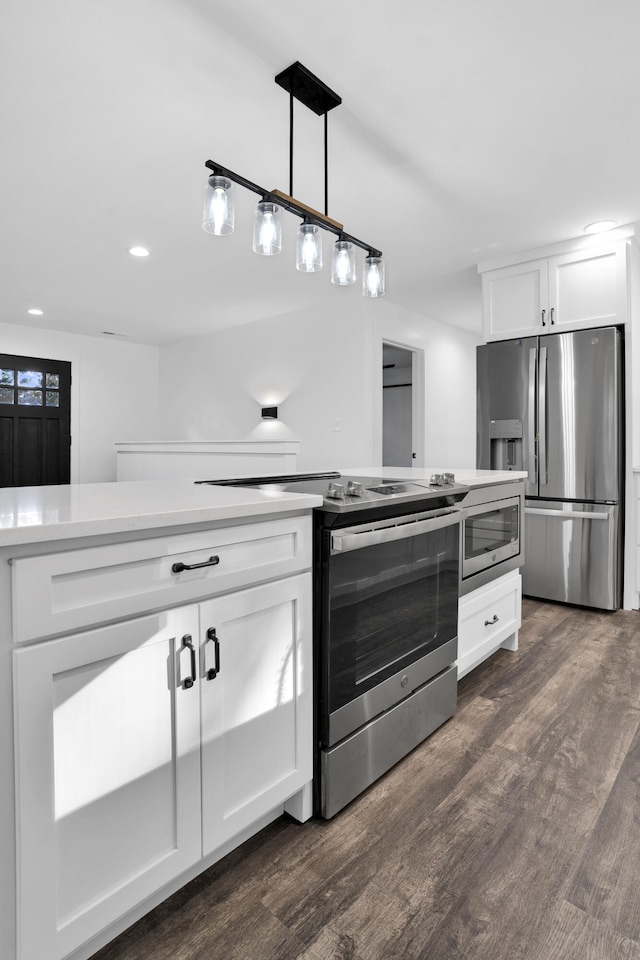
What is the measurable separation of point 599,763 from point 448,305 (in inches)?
179

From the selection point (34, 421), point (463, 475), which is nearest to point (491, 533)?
point (463, 475)

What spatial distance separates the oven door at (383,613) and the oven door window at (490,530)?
25 centimetres

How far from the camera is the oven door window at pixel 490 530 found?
2174mm

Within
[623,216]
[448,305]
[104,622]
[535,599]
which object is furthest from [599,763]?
[448,305]

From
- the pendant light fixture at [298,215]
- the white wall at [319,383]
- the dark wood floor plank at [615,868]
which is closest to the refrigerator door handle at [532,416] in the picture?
the white wall at [319,383]

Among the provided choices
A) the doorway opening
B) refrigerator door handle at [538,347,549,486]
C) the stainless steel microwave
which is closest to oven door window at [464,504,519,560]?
the stainless steel microwave

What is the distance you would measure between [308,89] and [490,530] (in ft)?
6.50

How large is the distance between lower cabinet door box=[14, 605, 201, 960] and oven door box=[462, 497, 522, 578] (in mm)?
1357

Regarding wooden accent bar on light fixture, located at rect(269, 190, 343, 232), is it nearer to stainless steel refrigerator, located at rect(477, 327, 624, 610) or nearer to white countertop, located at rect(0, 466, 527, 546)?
white countertop, located at rect(0, 466, 527, 546)

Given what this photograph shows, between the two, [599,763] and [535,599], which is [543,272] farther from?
[599,763]

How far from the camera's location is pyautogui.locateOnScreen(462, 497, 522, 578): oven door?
85.0 inches

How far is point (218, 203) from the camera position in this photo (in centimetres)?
174

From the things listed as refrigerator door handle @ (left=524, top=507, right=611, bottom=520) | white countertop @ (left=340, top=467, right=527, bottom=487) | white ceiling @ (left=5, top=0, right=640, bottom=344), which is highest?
white ceiling @ (left=5, top=0, right=640, bottom=344)

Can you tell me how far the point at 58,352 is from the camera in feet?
20.7
